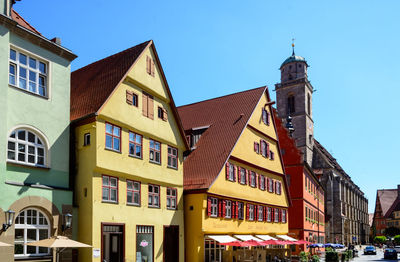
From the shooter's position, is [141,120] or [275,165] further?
[275,165]

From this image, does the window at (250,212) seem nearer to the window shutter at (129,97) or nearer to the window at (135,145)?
the window at (135,145)

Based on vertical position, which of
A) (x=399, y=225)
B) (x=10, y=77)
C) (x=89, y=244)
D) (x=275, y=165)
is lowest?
(x=399, y=225)

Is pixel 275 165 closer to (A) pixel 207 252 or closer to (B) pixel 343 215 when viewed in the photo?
(A) pixel 207 252

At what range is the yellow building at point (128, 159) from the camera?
880 inches

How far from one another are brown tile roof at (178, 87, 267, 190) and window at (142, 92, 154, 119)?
6.09m

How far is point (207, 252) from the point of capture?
30.7 meters

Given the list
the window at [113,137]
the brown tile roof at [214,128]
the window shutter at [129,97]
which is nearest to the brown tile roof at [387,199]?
the brown tile roof at [214,128]

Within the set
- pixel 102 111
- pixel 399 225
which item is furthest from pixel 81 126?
pixel 399 225

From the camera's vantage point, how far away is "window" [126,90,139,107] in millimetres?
25266

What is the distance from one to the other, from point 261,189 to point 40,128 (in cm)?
2207

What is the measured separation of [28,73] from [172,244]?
13806 millimetres

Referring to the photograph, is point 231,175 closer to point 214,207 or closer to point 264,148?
point 214,207

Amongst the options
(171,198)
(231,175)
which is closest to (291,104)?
(231,175)

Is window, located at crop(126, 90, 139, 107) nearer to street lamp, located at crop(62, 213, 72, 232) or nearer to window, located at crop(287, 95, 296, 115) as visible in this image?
street lamp, located at crop(62, 213, 72, 232)
